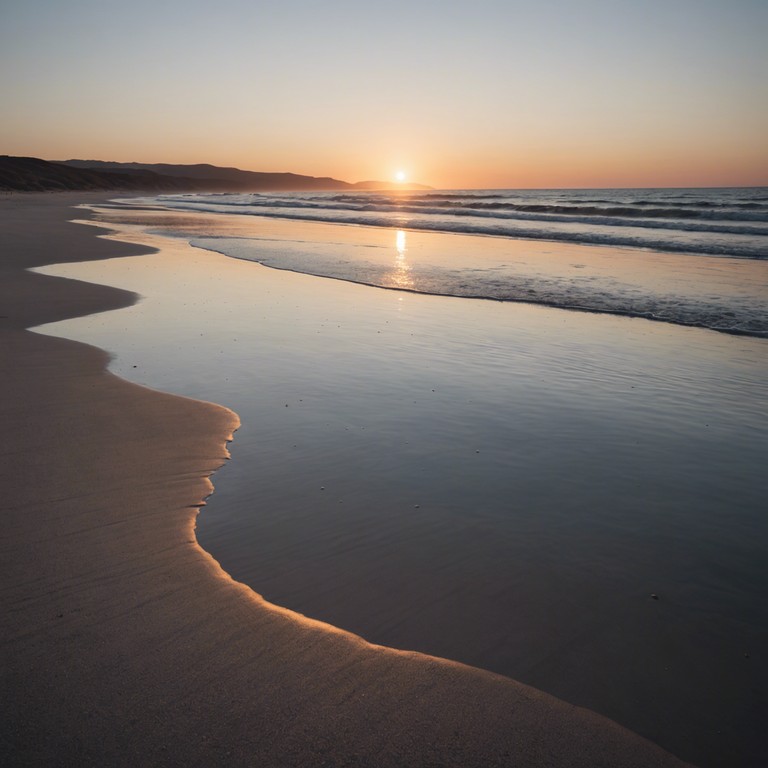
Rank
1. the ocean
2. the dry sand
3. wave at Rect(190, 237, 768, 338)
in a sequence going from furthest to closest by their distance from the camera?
the ocean
wave at Rect(190, 237, 768, 338)
the dry sand

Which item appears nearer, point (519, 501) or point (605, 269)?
point (519, 501)

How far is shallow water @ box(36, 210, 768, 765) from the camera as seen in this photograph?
2.85 metres

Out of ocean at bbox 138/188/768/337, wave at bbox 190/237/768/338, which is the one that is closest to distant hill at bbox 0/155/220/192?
ocean at bbox 138/188/768/337

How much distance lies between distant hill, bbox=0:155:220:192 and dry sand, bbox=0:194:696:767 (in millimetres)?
95238

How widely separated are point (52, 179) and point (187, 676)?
117 m

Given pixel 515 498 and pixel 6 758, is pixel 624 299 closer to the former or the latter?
pixel 515 498

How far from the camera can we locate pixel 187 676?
8.57 feet

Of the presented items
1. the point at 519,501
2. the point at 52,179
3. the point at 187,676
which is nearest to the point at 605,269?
the point at 519,501

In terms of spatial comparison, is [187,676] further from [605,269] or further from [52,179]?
[52,179]

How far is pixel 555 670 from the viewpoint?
2.75 metres

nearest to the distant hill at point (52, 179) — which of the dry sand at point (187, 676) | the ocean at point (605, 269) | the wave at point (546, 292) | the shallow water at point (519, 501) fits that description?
the ocean at point (605, 269)

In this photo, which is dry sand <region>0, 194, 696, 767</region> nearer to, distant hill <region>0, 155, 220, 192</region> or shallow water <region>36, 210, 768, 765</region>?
shallow water <region>36, 210, 768, 765</region>

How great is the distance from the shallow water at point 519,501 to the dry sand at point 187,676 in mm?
182

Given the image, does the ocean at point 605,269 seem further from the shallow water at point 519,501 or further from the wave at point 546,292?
the shallow water at point 519,501
